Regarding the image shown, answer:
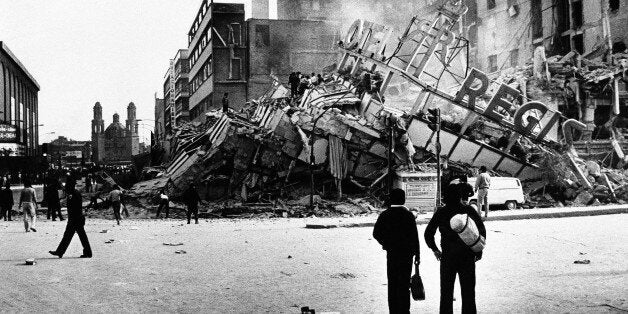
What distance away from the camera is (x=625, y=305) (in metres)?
7.02

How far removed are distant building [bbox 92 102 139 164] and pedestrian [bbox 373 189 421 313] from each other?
5557 inches

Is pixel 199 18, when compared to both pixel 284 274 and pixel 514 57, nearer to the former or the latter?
pixel 514 57

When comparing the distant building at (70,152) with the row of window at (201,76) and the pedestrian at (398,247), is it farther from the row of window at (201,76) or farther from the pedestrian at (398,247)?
the pedestrian at (398,247)

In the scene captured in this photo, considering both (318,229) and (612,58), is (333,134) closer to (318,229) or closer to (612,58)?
(318,229)

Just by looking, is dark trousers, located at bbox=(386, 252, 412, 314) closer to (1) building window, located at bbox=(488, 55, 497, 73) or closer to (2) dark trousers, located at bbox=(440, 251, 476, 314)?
(2) dark trousers, located at bbox=(440, 251, 476, 314)

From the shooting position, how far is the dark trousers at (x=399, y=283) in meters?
6.10

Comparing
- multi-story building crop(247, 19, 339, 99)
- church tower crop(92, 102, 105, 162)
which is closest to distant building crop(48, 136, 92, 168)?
church tower crop(92, 102, 105, 162)

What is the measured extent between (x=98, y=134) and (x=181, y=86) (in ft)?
251

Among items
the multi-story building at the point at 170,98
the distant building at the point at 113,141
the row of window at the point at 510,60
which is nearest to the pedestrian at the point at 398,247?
the row of window at the point at 510,60

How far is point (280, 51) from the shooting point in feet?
188

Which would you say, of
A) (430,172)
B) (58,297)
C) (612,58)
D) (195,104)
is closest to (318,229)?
(430,172)

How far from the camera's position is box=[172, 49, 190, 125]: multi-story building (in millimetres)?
86000

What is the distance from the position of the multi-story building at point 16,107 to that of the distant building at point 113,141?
34.4 m

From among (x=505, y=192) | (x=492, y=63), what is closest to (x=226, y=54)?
(x=492, y=63)
